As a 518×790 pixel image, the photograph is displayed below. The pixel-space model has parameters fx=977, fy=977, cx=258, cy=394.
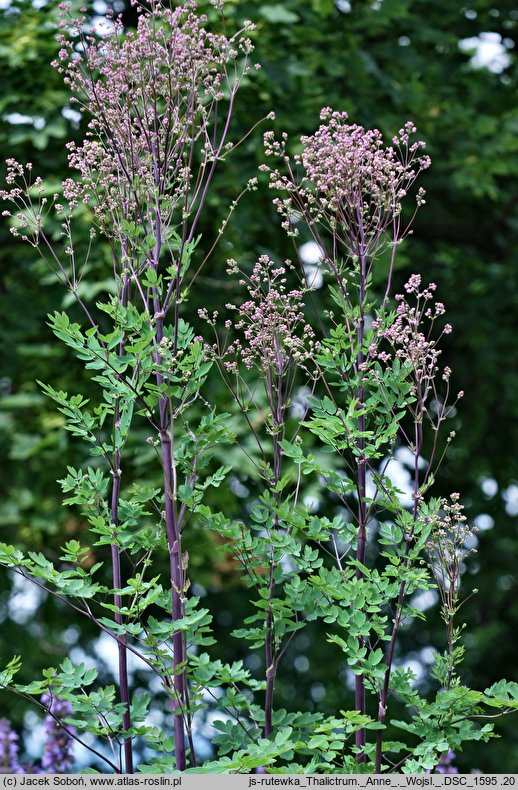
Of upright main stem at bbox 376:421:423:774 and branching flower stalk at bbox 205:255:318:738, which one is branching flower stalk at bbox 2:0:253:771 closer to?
branching flower stalk at bbox 205:255:318:738

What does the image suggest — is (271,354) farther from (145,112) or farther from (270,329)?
(145,112)

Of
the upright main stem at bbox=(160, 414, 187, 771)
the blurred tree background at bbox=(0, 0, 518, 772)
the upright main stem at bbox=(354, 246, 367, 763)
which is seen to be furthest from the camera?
the blurred tree background at bbox=(0, 0, 518, 772)

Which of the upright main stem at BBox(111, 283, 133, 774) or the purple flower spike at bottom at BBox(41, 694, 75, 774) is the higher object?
the upright main stem at BBox(111, 283, 133, 774)

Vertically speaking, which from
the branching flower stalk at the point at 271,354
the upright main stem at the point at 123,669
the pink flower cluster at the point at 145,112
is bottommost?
the upright main stem at the point at 123,669

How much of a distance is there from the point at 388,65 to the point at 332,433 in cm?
566

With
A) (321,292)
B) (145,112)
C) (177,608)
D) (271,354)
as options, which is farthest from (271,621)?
(321,292)

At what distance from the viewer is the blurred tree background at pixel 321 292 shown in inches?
227

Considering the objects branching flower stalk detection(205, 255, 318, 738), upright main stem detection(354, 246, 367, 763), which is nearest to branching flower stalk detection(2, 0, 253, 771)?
branching flower stalk detection(205, 255, 318, 738)

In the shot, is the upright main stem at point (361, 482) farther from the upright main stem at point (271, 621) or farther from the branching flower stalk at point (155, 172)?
the branching flower stalk at point (155, 172)

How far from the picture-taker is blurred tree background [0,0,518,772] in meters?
5.77

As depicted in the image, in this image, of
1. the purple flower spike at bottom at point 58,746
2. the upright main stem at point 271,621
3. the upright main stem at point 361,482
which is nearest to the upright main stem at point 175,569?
the upright main stem at point 271,621

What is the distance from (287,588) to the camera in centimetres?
235

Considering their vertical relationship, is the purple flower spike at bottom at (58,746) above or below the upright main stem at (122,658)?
below
